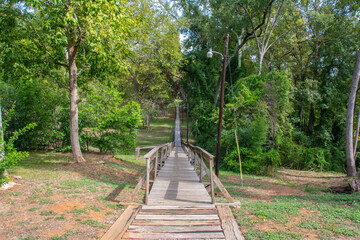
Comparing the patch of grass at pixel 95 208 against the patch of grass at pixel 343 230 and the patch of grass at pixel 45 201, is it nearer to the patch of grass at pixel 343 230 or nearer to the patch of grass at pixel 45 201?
the patch of grass at pixel 45 201

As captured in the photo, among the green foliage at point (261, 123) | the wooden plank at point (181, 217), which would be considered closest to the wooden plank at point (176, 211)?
the wooden plank at point (181, 217)

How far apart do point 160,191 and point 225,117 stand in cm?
1221

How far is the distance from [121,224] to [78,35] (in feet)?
23.9

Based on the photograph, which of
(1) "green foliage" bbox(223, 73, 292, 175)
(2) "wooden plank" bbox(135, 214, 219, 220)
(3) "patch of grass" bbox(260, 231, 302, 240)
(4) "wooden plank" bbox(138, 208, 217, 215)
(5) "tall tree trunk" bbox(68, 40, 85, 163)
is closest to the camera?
(3) "patch of grass" bbox(260, 231, 302, 240)

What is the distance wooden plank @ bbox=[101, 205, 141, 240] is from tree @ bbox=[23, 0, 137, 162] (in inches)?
211

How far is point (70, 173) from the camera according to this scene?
8375mm

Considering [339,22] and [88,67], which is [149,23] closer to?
[88,67]

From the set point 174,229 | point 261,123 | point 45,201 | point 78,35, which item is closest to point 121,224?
point 174,229

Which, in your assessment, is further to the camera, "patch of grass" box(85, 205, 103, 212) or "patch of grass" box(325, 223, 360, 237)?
"patch of grass" box(85, 205, 103, 212)

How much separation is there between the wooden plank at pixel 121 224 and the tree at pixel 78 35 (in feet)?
17.6

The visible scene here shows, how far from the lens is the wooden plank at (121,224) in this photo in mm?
3987

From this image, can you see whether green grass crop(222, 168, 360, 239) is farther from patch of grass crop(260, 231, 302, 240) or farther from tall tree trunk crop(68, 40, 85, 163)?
tall tree trunk crop(68, 40, 85, 163)

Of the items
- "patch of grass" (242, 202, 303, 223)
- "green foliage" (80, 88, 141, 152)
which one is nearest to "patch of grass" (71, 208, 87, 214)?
"patch of grass" (242, 202, 303, 223)

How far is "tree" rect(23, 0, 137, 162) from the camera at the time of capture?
791 cm
